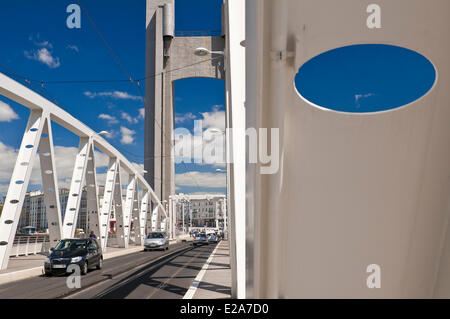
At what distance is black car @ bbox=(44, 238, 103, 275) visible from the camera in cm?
1274

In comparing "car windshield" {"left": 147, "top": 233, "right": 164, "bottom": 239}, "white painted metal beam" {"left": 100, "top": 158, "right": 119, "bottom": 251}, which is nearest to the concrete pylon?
"car windshield" {"left": 147, "top": 233, "right": 164, "bottom": 239}

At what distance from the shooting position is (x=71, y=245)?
45.5ft

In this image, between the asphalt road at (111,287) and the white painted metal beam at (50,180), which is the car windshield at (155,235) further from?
the asphalt road at (111,287)

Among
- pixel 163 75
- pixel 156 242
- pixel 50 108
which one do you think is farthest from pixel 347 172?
pixel 163 75

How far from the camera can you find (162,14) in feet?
179

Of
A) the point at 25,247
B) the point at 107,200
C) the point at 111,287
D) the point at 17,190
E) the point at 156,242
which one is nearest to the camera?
the point at 111,287

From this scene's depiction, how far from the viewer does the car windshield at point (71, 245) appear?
13.6m

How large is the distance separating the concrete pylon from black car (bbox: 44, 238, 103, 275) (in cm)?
3865

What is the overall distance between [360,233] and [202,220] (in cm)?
12165

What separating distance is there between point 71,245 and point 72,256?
35.1 inches

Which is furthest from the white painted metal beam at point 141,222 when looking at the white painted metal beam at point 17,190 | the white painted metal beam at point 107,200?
the white painted metal beam at point 17,190

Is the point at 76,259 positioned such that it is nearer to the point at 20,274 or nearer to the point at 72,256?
the point at 72,256

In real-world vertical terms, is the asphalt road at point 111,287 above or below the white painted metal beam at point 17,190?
below

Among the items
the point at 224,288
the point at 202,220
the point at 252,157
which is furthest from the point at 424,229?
the point at 202,220
